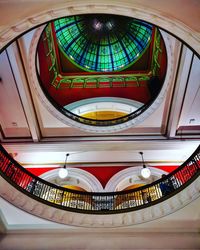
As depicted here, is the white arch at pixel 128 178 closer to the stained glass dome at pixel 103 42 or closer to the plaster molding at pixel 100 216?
the plaster molding at pixel 100 216

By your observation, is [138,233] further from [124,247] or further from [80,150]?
[80,150]

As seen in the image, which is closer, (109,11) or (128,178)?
(109,11)

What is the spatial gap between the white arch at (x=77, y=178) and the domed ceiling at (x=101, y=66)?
2222 millimetres

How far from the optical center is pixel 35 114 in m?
7.93

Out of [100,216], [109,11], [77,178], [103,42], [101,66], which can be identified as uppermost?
[103,42]

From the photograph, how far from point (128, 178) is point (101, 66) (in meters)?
6.66

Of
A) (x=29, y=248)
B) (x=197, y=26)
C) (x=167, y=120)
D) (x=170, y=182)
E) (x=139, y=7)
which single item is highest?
(x=167, y=120)

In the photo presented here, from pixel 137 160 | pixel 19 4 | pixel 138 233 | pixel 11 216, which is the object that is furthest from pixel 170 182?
pixel 19 4

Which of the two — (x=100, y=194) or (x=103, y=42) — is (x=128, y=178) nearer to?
(x=100, y=194)

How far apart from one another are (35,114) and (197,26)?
6.42 metres

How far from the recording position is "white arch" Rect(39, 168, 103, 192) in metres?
8.70

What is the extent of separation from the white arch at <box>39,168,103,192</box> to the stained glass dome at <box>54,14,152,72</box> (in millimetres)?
5937

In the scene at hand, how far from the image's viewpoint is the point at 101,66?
38.4ft

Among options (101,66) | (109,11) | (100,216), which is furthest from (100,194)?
(101,66)
